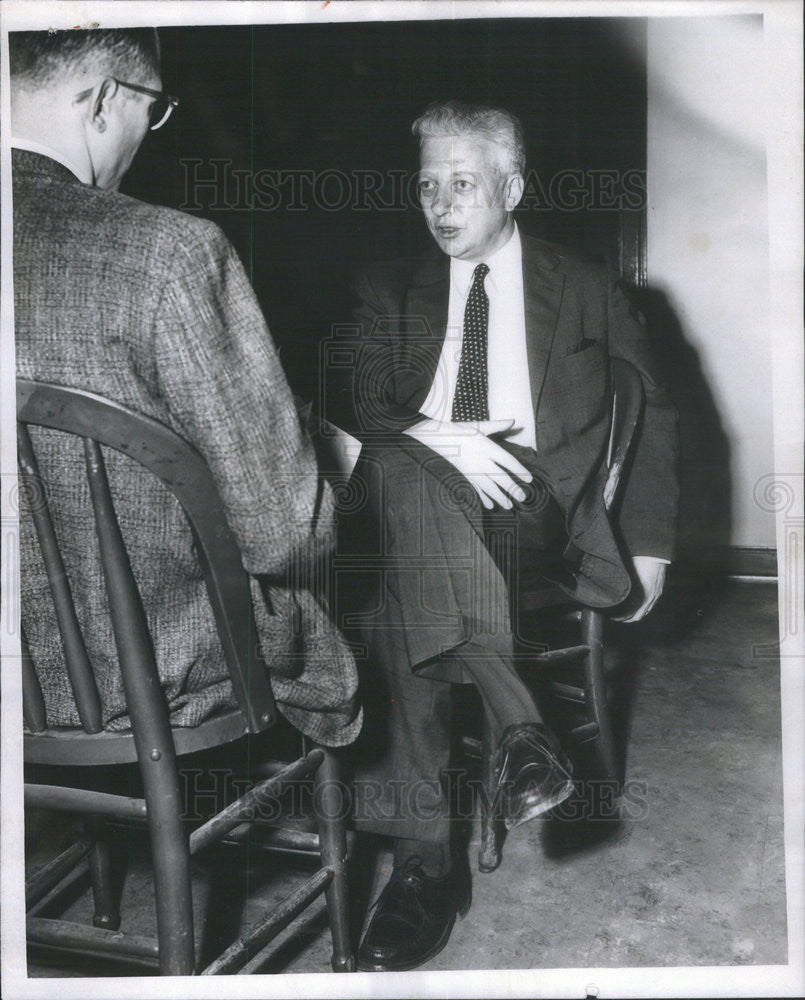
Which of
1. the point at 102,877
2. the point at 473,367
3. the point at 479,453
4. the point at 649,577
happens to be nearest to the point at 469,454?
the point at 479,453

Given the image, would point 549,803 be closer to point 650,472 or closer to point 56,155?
point 650,472

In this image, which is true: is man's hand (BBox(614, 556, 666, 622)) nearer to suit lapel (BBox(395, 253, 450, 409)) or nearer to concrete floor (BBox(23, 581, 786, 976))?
concrete floor (BBox(23, 581, 786, 976))

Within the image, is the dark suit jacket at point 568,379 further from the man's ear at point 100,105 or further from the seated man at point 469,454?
the man's ear at point 100,105

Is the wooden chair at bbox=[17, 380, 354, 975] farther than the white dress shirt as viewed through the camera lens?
No

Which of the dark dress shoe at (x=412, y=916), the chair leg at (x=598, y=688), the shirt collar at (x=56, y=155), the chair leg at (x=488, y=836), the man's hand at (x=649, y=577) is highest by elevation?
the shirt collar at (x=56, y=155)

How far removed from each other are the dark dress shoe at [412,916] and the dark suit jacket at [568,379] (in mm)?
511

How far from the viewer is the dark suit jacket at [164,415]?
→ 1.06m

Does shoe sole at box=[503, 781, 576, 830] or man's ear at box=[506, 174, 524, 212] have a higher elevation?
man's ear at box=[506, 174, 524, 212]

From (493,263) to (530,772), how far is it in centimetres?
78

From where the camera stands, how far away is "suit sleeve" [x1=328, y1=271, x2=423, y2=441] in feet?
4.61

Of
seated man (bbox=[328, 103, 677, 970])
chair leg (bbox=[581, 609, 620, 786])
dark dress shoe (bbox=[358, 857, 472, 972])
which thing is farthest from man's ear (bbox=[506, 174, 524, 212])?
dark dress shoe (bbox=[358, 857, 472, 972])

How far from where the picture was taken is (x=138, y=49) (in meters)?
1.35

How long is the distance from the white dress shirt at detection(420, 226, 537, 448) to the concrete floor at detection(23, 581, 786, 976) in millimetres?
440

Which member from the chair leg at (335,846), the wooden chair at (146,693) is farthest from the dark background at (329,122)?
the chair leg at (335,846)
